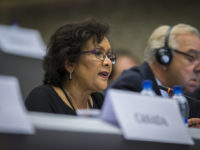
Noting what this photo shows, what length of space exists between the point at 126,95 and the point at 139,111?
0.17ft

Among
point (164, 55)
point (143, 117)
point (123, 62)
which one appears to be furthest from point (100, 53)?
point (123, 62)

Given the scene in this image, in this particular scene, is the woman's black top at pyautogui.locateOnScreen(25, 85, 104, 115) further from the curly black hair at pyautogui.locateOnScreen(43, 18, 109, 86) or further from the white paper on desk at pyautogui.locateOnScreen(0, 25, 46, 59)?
the white paper on desk at pyautogui.locateOnScreen(0, 25, 46, 59)

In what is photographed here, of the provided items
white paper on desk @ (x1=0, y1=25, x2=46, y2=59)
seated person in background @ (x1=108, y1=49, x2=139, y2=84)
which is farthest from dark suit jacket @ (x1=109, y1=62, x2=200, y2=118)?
seated person in background @ (x1=108, y1=49, x2=139, y2=84)

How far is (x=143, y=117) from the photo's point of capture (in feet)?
3.23

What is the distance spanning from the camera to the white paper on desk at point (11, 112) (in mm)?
749

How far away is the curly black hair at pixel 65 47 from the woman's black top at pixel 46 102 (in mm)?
157

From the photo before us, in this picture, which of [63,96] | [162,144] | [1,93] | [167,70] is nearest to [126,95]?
[162,144]

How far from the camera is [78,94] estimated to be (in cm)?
190

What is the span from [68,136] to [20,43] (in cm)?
174

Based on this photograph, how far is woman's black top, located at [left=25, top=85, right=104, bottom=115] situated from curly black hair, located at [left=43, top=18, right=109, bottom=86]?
0.16m

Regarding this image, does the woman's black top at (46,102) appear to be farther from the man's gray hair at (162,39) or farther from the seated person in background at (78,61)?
the man's gray hair at (162,39)

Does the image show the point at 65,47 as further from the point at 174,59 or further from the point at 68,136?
the point at 68,136

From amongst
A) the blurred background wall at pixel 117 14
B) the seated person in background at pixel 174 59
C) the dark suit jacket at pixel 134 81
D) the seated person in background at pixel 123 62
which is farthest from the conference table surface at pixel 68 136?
the blurred background wall at pixel 117 14

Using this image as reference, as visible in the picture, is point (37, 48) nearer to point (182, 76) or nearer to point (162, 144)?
point (182, 76)
